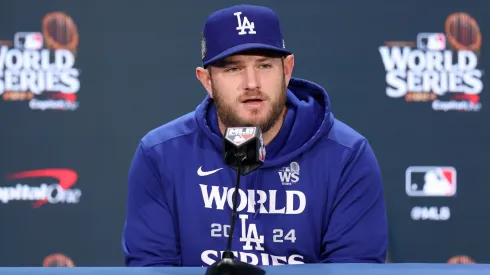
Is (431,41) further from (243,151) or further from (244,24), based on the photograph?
(243,151)

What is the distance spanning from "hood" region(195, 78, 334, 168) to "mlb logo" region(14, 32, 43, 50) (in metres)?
1.52

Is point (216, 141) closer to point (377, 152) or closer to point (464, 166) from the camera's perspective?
point (377, 152)

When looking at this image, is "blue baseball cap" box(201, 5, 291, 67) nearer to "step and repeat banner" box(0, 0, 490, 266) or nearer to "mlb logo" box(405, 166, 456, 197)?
"step and repeat banner" box(0, 0, 490, 266)

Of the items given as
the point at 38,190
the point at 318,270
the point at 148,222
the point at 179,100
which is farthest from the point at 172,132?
the point at 38,190

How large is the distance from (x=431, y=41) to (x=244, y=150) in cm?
217

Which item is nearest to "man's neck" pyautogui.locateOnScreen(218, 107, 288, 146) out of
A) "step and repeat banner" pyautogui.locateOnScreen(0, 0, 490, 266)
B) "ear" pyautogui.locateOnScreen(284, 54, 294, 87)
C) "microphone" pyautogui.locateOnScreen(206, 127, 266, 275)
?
"ear" pyautogui.locateOnScreen(284, 54, 294, 87)

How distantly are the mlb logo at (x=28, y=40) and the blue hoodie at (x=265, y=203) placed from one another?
5.14ft

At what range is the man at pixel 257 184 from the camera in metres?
2.07

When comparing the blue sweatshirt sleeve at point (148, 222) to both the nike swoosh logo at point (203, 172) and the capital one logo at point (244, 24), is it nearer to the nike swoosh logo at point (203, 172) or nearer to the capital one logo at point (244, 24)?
the nike swoosh logo at point (203, 172)

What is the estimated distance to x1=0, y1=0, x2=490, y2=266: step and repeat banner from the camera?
355cm

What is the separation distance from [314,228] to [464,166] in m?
1.67

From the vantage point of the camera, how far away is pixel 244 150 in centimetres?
160

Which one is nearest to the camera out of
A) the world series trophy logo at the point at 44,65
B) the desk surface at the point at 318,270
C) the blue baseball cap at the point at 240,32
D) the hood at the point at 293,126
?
the desk surface at the point at 318,270

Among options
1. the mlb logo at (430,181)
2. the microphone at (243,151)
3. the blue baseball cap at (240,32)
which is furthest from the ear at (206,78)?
the mlb logo at (430,181)
